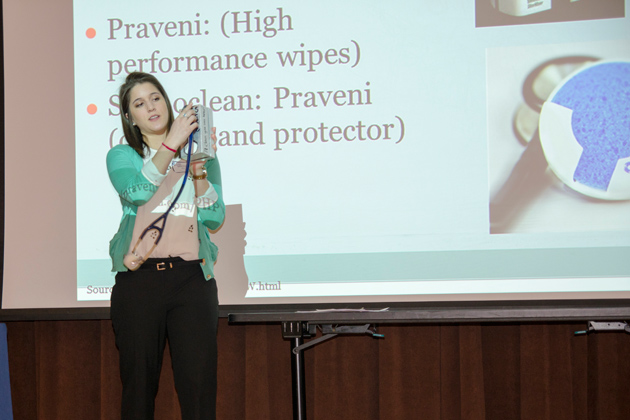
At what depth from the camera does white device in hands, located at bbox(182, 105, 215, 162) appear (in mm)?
1768

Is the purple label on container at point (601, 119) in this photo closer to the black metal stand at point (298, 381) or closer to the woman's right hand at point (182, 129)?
the black metal stand at point (298, 381)

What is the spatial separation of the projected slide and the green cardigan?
521mm

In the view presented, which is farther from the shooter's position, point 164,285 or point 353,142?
point 353,142

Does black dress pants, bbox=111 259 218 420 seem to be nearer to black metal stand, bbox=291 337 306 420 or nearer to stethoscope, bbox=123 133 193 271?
stethoscope, bbox=123 133 193 271

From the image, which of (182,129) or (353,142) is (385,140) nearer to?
(353,142)

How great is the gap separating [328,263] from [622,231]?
45.5 inches

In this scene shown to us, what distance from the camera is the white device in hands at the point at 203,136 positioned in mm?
1768

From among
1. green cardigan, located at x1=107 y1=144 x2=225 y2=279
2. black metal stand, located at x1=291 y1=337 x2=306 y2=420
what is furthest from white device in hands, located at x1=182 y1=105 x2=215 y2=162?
black metal stand, located at x1=291 y1=337 x2=306 y2=420

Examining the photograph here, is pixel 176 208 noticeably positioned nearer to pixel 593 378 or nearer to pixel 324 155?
pixel 324 155

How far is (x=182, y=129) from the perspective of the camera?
1760mm

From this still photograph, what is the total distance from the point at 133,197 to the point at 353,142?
1.01 m

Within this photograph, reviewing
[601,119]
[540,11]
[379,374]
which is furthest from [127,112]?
[601,119]

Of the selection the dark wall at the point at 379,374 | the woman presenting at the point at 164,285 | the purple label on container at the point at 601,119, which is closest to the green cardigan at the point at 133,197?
the woman presenting at the point at 164,285

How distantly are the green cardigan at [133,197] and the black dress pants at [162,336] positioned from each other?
0.26 ft
